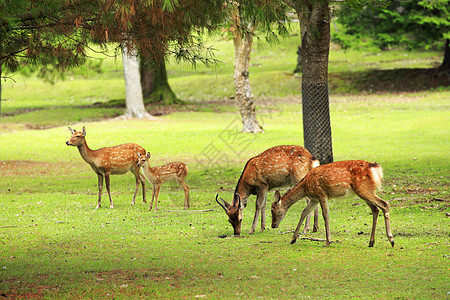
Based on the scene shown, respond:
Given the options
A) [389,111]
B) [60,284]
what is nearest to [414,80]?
[389,111]

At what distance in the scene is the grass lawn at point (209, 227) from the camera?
251 inches

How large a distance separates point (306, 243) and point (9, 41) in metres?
4.67

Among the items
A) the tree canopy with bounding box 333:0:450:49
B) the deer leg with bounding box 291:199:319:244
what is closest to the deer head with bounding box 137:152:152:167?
the deer leg with bounding box 291:199:319:244

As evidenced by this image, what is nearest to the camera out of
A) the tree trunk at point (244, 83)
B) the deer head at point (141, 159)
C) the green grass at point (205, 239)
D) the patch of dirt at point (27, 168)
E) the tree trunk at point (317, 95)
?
the green grass at point (205, 239)

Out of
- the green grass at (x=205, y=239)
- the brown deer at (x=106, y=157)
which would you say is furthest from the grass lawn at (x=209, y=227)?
the brown deer at (x=106, y=157)

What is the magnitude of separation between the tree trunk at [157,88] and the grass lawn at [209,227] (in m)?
8.43

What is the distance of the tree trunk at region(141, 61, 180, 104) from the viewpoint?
34250mm

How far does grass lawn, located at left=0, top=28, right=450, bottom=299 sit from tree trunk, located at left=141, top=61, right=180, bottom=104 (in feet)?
27.7

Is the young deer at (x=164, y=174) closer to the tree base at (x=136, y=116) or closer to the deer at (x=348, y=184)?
the deer at (x=348, y=184)

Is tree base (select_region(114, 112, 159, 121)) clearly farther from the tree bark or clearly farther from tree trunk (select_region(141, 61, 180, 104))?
tree trunk (select_region(141, 61, 180, 104))

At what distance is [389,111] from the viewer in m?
27.7

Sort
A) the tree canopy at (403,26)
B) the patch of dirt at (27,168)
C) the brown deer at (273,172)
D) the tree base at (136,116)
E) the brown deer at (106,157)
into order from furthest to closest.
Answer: the tree canopy at (403,26), the tree base at (136,116), the patch of dirt at (27,168), the brown deer at (106,157), the brown deer at (273,172)

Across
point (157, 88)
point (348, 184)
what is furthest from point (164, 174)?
point (157, 88)

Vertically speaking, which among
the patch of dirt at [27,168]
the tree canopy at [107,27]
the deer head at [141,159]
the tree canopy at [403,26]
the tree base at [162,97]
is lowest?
the patch of dirt at [27,168]
